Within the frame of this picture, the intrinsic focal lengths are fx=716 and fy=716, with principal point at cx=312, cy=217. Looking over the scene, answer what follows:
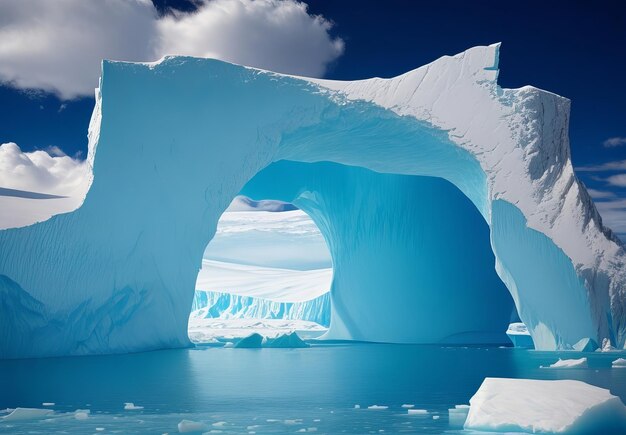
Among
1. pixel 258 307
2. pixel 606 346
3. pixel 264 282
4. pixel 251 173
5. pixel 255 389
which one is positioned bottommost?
pixel 255 389

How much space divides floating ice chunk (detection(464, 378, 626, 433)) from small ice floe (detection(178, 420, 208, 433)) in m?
1.79

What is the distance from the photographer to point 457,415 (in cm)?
531

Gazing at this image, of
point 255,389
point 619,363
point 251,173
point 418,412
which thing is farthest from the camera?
point 251,173

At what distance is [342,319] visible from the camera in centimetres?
2038

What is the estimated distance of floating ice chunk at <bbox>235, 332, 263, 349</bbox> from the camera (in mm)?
16734

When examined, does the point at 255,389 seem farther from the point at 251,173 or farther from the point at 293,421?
the point at 251,173

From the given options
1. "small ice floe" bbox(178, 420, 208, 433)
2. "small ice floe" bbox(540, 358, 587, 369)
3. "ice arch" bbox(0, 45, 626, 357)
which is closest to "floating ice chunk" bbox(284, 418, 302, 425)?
"small ice floe" bbox(178, 420, 208, 433)

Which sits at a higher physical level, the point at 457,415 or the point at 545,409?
the point at 545,409

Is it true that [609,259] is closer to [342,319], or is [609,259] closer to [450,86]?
[450,86]

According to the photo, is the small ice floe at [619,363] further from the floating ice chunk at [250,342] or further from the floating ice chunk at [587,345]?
the floating ice chunk at [250,342]

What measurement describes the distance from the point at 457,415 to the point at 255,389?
8.75ft

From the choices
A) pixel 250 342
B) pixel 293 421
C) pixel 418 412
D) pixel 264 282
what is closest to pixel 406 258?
pixel 250 342

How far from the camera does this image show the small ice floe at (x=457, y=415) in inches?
198

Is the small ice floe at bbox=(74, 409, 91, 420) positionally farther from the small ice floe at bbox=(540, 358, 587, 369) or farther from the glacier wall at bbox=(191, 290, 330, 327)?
the glacier wall at bbox=(191, 290, 330, 327)
